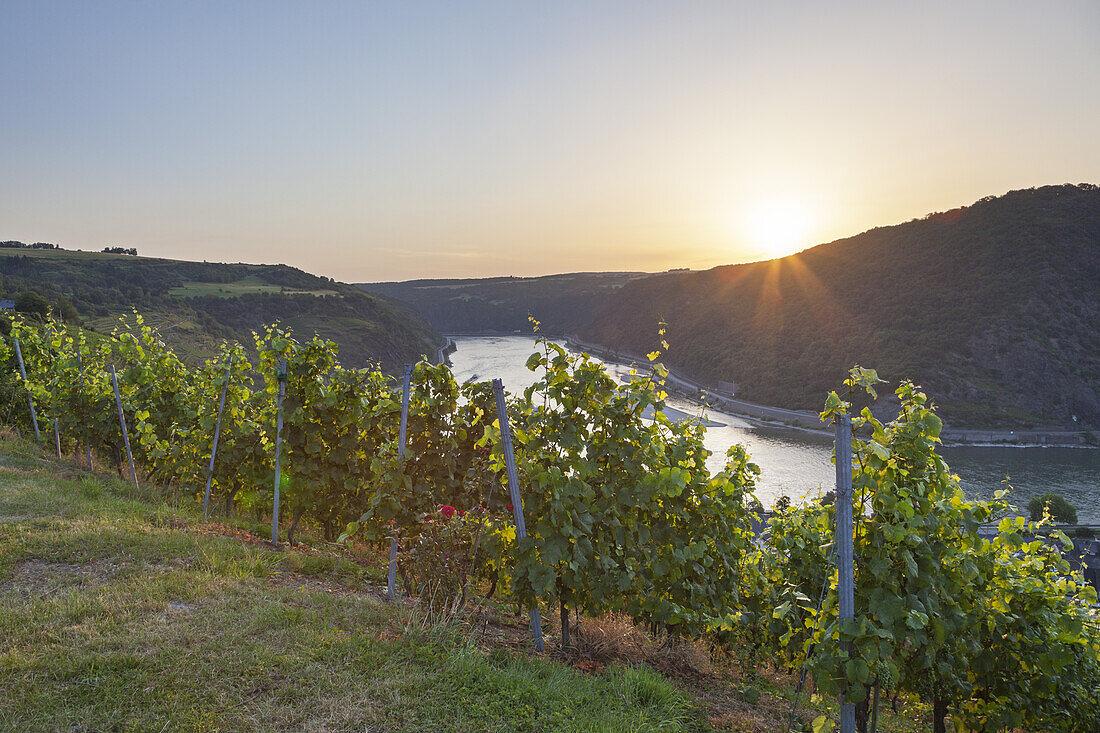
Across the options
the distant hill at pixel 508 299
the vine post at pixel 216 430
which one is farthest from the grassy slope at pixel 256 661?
the distant hill at pixel 508 299

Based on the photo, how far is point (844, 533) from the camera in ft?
9.45

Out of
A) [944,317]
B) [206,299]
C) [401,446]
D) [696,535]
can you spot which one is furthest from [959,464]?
[206,299]

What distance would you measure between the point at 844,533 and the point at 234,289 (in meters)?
84.3

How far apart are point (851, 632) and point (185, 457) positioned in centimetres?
828

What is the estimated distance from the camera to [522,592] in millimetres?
3998

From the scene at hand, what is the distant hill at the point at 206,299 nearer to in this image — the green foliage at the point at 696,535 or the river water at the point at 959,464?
the river water at the point at 959,464

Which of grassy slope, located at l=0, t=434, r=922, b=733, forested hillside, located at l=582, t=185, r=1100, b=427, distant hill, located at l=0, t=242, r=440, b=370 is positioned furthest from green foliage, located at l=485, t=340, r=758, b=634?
forested hillside, located at l=582, t=185, r=1100, b=427

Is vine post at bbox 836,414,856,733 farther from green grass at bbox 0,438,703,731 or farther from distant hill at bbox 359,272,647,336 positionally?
distant hill at bbox 359,272,647,336

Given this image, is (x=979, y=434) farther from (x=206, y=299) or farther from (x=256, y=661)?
(x=206, y=299)

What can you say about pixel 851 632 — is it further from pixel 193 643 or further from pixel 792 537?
pixel 193 643

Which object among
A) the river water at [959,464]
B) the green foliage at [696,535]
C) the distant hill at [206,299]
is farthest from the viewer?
the distant hill at [206,299]

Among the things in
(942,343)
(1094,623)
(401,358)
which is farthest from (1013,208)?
(1094,623)

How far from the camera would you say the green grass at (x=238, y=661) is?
268cm

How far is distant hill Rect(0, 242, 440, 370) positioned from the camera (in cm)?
5000
